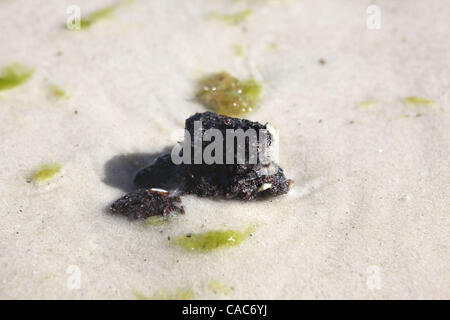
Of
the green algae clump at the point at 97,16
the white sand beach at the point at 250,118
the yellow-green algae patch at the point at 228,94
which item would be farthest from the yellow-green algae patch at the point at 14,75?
the yellow-green algae patch at the point at 228,94

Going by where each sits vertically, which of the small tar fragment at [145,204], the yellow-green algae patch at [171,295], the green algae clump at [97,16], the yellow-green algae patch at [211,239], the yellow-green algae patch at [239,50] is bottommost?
the yellow-green algae patch at [171,295]

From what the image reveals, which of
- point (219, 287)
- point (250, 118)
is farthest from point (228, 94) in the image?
point (219, 287)

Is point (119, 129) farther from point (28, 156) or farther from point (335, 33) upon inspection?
point (335, 33)

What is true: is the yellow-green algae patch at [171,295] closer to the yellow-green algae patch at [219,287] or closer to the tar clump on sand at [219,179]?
the yellow-green algae patch at [219,287]

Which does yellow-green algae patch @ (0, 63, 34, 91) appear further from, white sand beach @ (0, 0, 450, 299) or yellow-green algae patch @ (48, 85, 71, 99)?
yellow-green algae patch @ (48, 85, 71, 99)

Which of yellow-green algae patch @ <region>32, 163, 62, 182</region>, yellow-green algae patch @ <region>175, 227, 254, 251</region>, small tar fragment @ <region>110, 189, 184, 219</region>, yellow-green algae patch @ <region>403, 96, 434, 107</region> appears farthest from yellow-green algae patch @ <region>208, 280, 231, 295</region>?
yellow-green algae patch @ <region>403, 96, 434, 107</region>
